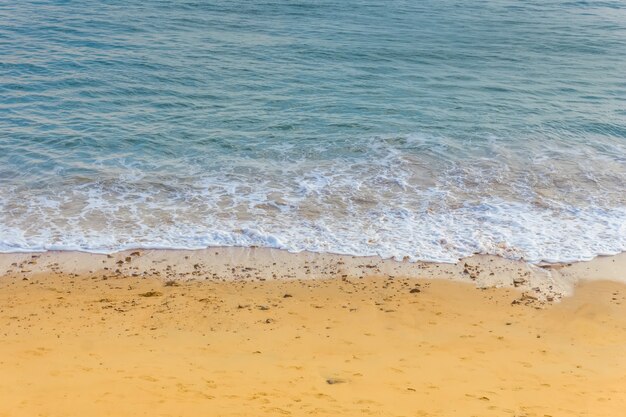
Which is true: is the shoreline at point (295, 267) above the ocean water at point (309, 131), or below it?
below

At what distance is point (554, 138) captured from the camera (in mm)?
16000

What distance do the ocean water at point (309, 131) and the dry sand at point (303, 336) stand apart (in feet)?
2.32

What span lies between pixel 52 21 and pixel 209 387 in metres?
20.3

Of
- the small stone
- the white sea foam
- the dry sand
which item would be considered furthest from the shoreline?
the small stone

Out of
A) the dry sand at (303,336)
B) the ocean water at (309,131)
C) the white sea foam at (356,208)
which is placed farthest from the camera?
the ocean water at (309,131)

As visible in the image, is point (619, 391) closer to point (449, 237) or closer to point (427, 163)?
point (449, 237)

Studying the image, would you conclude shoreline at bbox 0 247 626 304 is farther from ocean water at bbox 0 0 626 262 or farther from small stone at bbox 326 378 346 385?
small stone at bbox 326 378 346 385

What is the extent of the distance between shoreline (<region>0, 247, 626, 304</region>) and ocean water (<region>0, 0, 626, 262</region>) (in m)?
0.26

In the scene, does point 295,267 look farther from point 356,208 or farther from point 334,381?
point 334,381

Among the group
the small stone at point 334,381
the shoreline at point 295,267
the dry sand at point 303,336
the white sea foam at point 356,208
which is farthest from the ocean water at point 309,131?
the small stone at point 334,381

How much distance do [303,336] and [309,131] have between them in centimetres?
808

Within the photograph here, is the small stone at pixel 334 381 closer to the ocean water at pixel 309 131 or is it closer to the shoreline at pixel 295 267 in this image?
the shoreline at pixel 295 267

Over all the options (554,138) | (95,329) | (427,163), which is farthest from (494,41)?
(95,329)

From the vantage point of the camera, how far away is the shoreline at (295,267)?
10.0 meters
